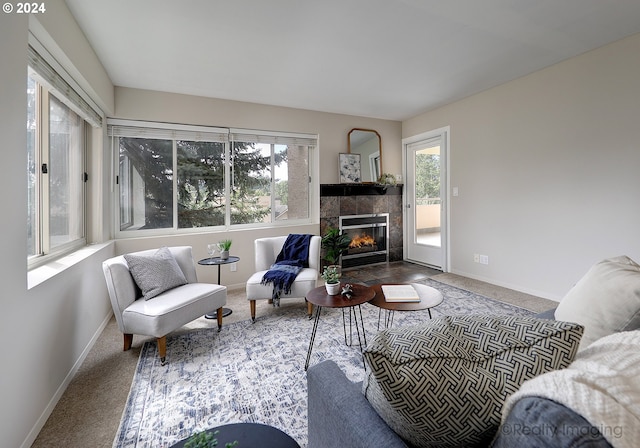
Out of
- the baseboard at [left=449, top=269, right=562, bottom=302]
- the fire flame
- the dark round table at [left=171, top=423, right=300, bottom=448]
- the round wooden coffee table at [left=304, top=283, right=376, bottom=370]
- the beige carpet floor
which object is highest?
the fire flame

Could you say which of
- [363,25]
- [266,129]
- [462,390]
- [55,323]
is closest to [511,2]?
[363,25]

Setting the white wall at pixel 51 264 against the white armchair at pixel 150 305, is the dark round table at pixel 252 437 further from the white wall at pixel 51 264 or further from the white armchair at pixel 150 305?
the white armchair at pixel 150 305

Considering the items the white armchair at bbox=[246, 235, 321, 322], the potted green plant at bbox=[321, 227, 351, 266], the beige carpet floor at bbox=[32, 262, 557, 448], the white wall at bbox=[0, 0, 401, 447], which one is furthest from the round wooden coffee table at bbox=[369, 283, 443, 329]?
the potted green plant at bbox=[321, 227, 351, 266]

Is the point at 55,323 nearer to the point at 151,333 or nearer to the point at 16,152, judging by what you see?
the point at 151,333

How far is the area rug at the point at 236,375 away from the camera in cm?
160

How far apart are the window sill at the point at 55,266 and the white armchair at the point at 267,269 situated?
1.40 m

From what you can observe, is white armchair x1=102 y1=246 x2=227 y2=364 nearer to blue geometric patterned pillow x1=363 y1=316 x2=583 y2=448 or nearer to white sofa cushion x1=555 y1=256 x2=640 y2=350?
blue geometric patterned pillow x1=363 y1=316 x2=583 y2=448

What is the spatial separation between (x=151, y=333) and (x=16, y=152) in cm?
138

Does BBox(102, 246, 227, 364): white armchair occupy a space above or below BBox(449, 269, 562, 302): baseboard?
above

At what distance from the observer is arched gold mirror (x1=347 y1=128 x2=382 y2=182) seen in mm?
4977

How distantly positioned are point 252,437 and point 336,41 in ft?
9.45

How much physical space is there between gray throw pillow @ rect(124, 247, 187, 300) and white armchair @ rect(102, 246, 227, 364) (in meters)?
0.02

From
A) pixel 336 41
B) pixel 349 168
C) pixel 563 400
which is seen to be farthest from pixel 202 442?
pixel 349 168

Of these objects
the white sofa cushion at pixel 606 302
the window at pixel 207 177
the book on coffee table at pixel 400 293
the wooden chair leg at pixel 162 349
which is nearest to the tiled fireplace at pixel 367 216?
the window at pixel 207 177
